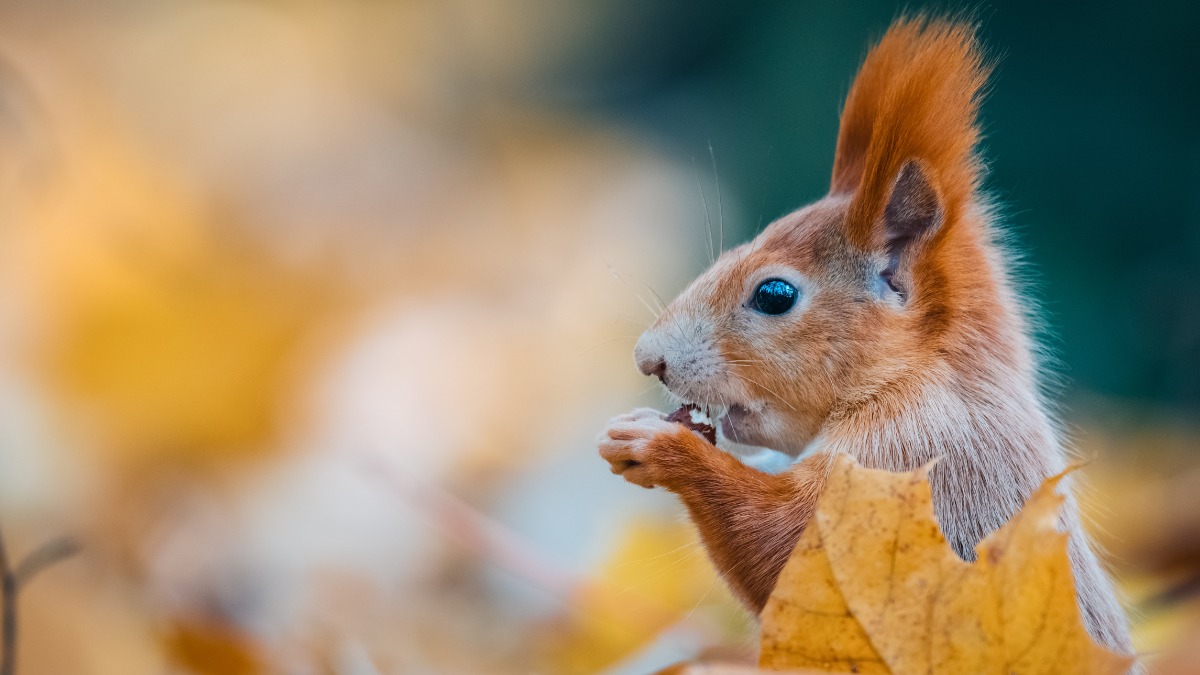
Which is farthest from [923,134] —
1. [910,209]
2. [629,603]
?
[629,603]

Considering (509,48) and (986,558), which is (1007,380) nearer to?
(986,558)

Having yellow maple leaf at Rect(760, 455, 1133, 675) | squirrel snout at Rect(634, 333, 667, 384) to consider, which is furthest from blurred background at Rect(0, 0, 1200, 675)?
yellow maple leaf at Rect(760, 455, 1133, 675)

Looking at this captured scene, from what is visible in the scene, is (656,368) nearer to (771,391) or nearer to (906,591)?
(771,391)

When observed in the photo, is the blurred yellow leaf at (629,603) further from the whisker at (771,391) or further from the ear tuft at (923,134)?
the ear tuft at (923,134)

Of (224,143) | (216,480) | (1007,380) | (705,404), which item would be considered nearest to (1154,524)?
(1007,380)

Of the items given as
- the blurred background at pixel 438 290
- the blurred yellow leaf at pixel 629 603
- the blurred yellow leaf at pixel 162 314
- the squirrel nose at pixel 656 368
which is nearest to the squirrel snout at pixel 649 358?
the squirrel nose at pixel 656 368

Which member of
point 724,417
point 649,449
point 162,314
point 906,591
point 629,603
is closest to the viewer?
point 906,591

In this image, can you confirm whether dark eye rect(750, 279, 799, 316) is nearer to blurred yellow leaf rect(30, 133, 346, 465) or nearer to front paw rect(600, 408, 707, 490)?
front paw rect(600, 408, 707, 490)
